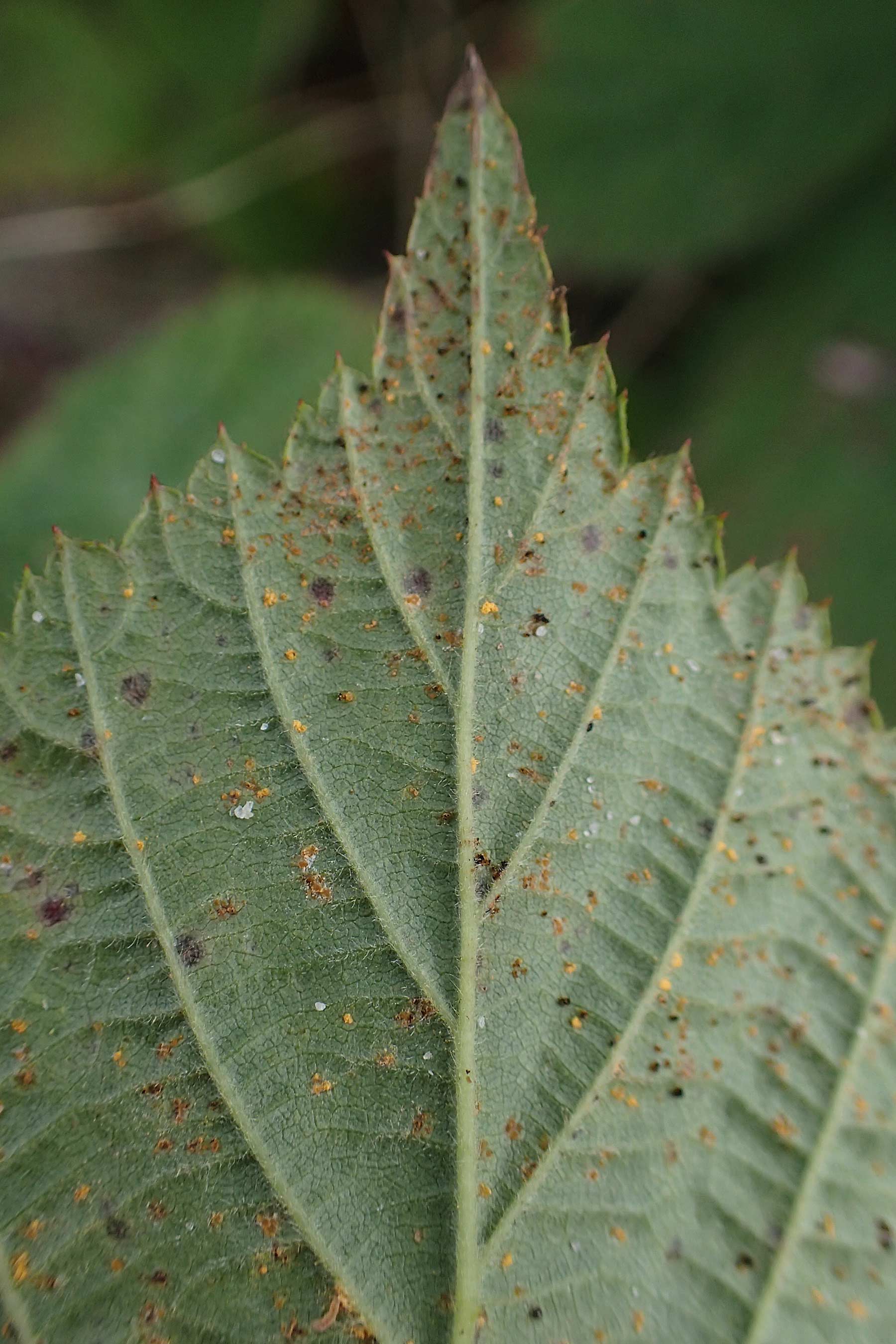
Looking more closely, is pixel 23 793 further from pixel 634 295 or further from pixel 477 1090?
pixel 634 295

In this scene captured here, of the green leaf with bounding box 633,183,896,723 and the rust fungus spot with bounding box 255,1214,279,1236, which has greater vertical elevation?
the green leaf with bounding box 633,183,896,723

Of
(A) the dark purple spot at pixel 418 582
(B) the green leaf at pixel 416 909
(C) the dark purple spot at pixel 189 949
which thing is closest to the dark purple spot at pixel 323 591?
(B) the green leaf at pixel 416 909

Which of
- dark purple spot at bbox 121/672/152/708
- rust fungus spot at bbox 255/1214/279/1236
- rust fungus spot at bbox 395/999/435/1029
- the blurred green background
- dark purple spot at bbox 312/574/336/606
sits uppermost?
the blurred green background

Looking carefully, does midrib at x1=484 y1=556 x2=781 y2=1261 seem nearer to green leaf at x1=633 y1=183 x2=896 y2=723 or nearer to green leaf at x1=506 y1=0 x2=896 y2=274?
green leaf at x1=633 y1=183 x2=896 y2=723

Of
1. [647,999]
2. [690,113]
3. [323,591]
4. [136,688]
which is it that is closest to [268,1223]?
[647,999]

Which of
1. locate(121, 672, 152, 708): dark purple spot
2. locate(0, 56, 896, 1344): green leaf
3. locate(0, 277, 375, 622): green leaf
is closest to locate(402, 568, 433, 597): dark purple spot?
locate(0, 56, 896, 1344): green leaf

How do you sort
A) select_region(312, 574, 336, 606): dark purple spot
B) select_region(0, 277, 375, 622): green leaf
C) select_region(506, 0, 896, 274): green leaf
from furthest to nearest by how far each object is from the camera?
1. select_region(506, 0, 896, 274): green leaf
2. select_region(0, 277, 375, 622): green leaf
3. select_region(312, 574, 336, 606): dark purple spot
